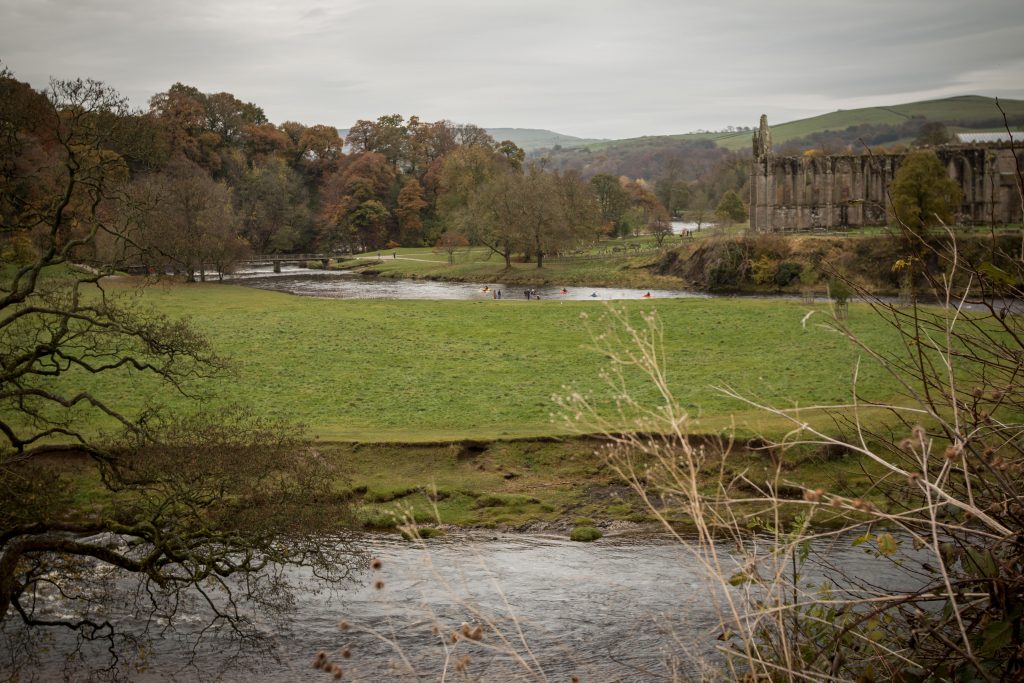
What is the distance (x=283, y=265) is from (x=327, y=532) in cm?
9317

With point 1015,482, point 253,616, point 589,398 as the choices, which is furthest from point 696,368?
point 1015,482

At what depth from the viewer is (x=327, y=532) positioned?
15336 millimetres

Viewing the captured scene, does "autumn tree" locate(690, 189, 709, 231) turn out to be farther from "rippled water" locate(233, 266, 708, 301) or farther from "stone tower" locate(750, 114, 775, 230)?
"rippled water" locate(233, 266, 708, 301)

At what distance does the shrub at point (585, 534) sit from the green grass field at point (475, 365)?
249 centimetres

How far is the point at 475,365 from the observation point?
107ft

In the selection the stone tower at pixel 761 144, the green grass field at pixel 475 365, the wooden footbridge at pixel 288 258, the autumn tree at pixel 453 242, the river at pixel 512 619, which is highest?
the stone tower at pixel 761 144

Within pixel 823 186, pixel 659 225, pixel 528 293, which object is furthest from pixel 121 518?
pixel 659 225

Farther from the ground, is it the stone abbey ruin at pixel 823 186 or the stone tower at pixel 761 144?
the stone tower at pixel 761 144

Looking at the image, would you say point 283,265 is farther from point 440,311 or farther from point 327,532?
point 327,532

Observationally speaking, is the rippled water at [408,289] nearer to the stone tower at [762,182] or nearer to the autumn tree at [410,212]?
the stone tower at [762,182]

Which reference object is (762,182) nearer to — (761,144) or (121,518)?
(761,144)

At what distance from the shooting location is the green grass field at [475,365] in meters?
26.0

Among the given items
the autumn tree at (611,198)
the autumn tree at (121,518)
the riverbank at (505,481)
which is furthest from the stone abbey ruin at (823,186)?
the autumn tree at (121,518)

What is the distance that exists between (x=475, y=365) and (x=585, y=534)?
14340 mm
